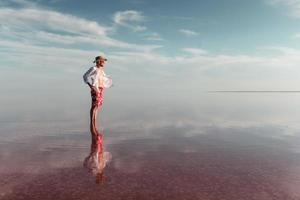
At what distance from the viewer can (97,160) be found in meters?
7.19

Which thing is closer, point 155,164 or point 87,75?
point 155,164

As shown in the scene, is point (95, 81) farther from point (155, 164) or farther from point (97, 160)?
point (155, 164)

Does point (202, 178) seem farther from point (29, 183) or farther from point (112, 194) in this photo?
point (29, 183)

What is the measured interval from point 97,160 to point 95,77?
17.7ft

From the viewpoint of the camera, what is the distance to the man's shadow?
19.8 feet

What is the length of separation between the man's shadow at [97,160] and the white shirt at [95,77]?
3.33 meters

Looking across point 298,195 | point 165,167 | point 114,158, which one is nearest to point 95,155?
point 114,158

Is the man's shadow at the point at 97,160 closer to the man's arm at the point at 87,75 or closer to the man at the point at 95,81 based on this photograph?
the man at the point at 95,81

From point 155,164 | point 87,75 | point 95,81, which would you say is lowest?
point 155,164

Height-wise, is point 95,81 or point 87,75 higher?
point 87,75

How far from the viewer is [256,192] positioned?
5.20 meters

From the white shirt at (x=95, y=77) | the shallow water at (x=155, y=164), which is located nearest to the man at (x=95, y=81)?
the white shirt at (x=95, y=77)

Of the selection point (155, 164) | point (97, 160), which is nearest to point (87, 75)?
point (97, 160)

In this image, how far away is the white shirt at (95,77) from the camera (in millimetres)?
11992
